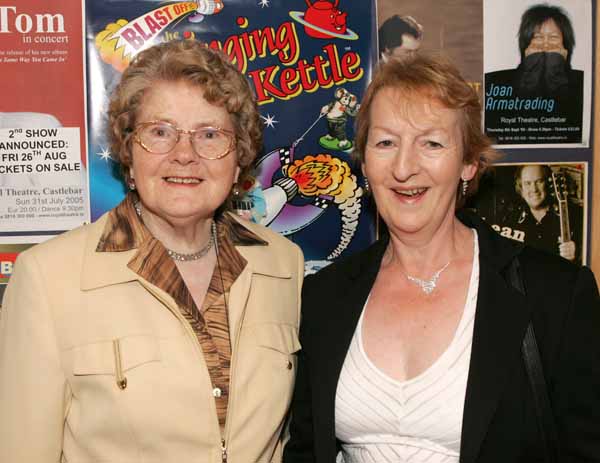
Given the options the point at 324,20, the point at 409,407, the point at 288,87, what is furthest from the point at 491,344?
the point at 324,20

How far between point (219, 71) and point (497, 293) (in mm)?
1071

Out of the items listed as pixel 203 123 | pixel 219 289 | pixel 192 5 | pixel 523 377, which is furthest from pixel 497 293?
pixel 192 5

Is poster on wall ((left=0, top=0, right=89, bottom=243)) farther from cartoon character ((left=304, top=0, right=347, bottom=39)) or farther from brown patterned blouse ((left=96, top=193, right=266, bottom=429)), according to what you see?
cartoon character ((left=304, top=0, right=347, bottom=39))

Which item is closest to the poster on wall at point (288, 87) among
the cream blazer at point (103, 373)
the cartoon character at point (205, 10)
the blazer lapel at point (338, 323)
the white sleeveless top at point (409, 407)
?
the cartoon character at point (205, 10)

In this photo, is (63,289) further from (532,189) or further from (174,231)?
(532,189)

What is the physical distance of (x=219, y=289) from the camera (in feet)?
6.72

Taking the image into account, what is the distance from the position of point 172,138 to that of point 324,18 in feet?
3.11

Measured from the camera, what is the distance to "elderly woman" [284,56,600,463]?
5.76 ft

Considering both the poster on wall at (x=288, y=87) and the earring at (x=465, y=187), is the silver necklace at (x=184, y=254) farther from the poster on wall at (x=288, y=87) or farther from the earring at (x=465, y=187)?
the earring at (x=465, y=187)

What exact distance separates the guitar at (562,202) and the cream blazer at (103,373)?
1.52m

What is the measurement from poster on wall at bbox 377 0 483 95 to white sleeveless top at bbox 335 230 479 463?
1.02m

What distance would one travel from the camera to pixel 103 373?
1.80 m

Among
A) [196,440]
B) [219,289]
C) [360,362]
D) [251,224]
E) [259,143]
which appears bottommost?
[196,440]

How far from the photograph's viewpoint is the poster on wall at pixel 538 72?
2.61 meters
